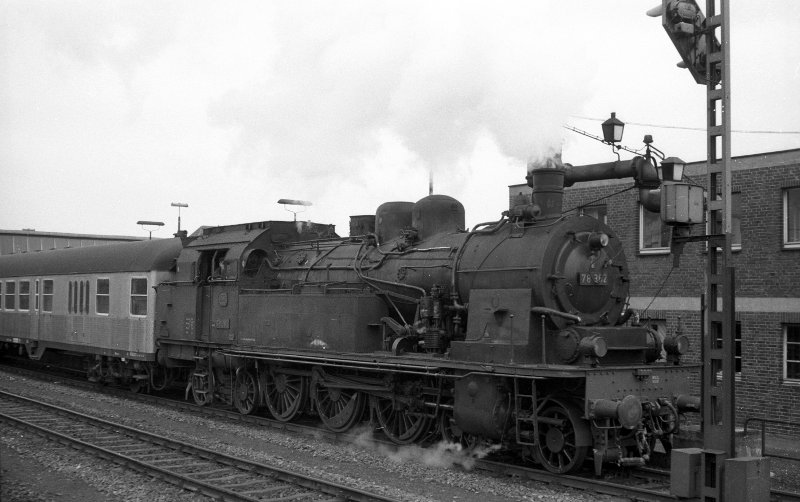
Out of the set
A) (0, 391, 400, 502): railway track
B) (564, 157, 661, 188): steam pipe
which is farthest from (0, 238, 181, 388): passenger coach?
(564, 157, 661, 188): steam pipe

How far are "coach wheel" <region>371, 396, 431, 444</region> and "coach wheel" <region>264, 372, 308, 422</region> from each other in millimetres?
1790

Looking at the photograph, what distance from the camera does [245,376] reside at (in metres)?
14.3

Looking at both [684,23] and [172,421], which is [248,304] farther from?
[684,23]

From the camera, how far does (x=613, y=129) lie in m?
11.9

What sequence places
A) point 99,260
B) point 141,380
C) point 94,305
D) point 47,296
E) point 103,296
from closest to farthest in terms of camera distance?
point 141,380 < point 103,296 < point 94,305 < point 99,260 < point 47,296

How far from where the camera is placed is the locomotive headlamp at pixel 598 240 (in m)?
9.89

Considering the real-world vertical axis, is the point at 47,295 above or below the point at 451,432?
above

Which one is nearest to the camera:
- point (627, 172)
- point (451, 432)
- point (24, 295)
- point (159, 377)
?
point (451, 432)

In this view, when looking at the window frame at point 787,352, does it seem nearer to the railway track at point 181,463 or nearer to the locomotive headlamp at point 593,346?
the locomotive headlamp at point 593,346

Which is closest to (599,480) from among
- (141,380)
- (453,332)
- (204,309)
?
(453,332)

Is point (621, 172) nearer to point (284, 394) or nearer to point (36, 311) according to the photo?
point (284, 394)

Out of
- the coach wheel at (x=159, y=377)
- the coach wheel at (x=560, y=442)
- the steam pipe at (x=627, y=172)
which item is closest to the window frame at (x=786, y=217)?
the steam pipe at (x=627, y=172)

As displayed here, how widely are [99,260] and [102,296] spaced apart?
1.06 meters

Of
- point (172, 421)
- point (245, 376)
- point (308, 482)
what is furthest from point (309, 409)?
point (308, 482)
